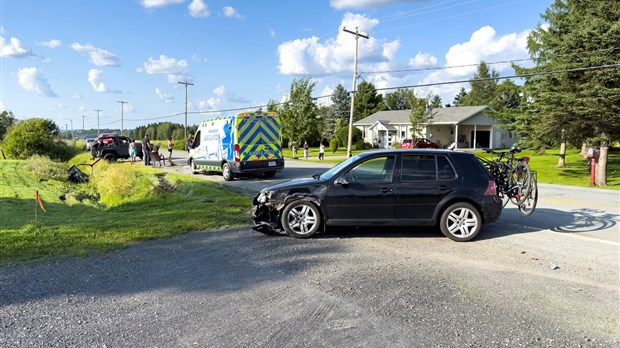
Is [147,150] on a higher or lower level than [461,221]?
higher

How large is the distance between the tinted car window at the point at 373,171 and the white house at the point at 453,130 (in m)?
39.2

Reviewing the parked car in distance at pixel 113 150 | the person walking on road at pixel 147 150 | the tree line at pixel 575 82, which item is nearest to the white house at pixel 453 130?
the tree line at pixel 575 82

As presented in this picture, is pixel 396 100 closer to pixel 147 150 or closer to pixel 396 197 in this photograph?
Answer: pixel 147 150

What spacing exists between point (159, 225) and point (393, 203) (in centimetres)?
417

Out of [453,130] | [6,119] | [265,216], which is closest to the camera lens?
[265,216]

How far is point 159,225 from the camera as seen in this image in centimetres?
767

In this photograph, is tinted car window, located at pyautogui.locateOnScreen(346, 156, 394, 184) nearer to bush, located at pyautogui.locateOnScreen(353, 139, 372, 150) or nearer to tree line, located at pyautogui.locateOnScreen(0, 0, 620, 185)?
tree line, located at pyautogui.locateOnScreen(0, 0, 620, 185)

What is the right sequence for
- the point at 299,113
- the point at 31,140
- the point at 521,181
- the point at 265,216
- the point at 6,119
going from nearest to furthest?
1. the point at 265,216
2. the point at 521,181
3. the point at 31,140
4. the point at 299,113
5. the point at 6,119

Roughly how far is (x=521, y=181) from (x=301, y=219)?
4.16m

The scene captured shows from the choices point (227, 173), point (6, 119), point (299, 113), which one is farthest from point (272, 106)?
point (6, 119)

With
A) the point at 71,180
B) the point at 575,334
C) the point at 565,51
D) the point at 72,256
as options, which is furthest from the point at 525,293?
the point at 71,180

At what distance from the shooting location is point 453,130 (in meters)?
49.6

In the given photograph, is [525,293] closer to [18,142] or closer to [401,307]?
[401,307]

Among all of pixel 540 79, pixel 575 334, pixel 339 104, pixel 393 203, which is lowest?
→ pixel 575 334
